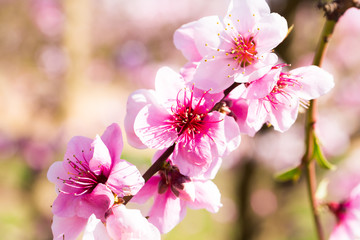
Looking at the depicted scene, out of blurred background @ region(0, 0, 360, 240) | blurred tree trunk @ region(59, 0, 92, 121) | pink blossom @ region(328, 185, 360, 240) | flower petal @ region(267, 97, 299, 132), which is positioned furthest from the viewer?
blurred tree trunk @ region(59, 0, 92, 121)

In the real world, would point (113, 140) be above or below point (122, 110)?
above

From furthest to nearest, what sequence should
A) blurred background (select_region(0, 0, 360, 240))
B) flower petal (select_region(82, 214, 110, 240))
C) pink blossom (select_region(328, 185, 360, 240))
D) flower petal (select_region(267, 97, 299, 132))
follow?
blurred background (select_region(0, 0, 360, 240)) < pink blossom (select_region(328, 185, 360, 240)) < flower petal (select_region(267, 97, 299, 132)) < flower petal (select_region(82, 214, 110, 240))

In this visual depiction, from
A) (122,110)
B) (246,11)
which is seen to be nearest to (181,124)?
(246,11)

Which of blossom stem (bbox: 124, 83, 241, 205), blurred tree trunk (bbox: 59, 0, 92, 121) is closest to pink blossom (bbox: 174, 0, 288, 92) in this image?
blossom stem (bbox: 124, 83, 241, 205)

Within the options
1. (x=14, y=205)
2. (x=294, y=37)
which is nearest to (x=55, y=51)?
(x=14, y=205)

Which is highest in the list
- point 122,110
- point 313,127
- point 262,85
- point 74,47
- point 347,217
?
point 262,85

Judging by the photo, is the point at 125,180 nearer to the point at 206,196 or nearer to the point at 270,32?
the point at 206,196

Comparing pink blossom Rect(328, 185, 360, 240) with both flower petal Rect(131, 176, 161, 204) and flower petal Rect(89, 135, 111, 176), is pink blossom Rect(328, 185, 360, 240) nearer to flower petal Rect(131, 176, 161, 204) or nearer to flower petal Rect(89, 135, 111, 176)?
flower petal Rect(131, 176, 161, 204)
